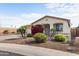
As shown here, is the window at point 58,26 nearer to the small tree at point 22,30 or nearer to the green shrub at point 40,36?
the green shrub at point 40,36

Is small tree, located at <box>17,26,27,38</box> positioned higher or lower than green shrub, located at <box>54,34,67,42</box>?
higher

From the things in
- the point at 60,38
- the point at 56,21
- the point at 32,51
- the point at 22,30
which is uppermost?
the point at 56,21

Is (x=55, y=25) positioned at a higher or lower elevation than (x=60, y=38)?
higher

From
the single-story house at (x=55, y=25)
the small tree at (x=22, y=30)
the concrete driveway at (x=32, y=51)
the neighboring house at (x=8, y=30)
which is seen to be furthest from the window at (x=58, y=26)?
the neighboring house at (x=8, y=30)

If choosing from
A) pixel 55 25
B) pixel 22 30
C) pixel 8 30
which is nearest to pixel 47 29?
pixel 55 25

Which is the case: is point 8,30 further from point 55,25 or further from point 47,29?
point 55,25

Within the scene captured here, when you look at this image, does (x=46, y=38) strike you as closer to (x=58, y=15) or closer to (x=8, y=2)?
(x=58, y=15)

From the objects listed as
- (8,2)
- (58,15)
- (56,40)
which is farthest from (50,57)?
(8,2)

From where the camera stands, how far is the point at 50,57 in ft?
18.5

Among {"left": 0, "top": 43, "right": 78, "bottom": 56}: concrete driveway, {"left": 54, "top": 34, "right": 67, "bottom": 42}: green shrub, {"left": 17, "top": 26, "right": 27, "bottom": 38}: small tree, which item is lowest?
{"left": 0, "top": 43, "right": 78, "bottom": 56}: concrete driveway

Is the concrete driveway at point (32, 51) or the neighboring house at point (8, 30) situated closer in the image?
the concrete driveway at point (32, 51)

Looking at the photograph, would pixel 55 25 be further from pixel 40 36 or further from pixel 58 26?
pixel 40 36

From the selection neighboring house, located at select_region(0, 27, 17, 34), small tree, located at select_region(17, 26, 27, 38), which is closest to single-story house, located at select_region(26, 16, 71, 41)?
small tree, located at select_region(17, 26, 27, 38)

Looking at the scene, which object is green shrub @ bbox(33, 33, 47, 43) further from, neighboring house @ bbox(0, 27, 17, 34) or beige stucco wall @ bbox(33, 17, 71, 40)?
neighboring house @ bbox(0, 27, 17, 34)
